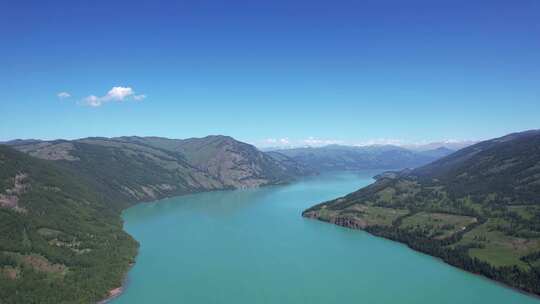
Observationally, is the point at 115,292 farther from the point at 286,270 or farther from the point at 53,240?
the point at 286,270

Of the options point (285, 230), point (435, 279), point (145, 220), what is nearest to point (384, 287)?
point (435, 279)

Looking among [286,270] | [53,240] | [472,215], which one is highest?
[53,240]

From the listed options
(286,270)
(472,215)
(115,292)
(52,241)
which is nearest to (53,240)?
(52,241)

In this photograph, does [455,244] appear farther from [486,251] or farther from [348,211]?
[348,211]

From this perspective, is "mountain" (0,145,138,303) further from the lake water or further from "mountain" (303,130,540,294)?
"mountain" (303,130,540,294)

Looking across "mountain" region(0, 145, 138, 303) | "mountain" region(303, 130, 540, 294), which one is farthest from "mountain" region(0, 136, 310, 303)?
"mountain" region(303, 130, 540, 294)

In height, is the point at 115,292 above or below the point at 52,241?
below
